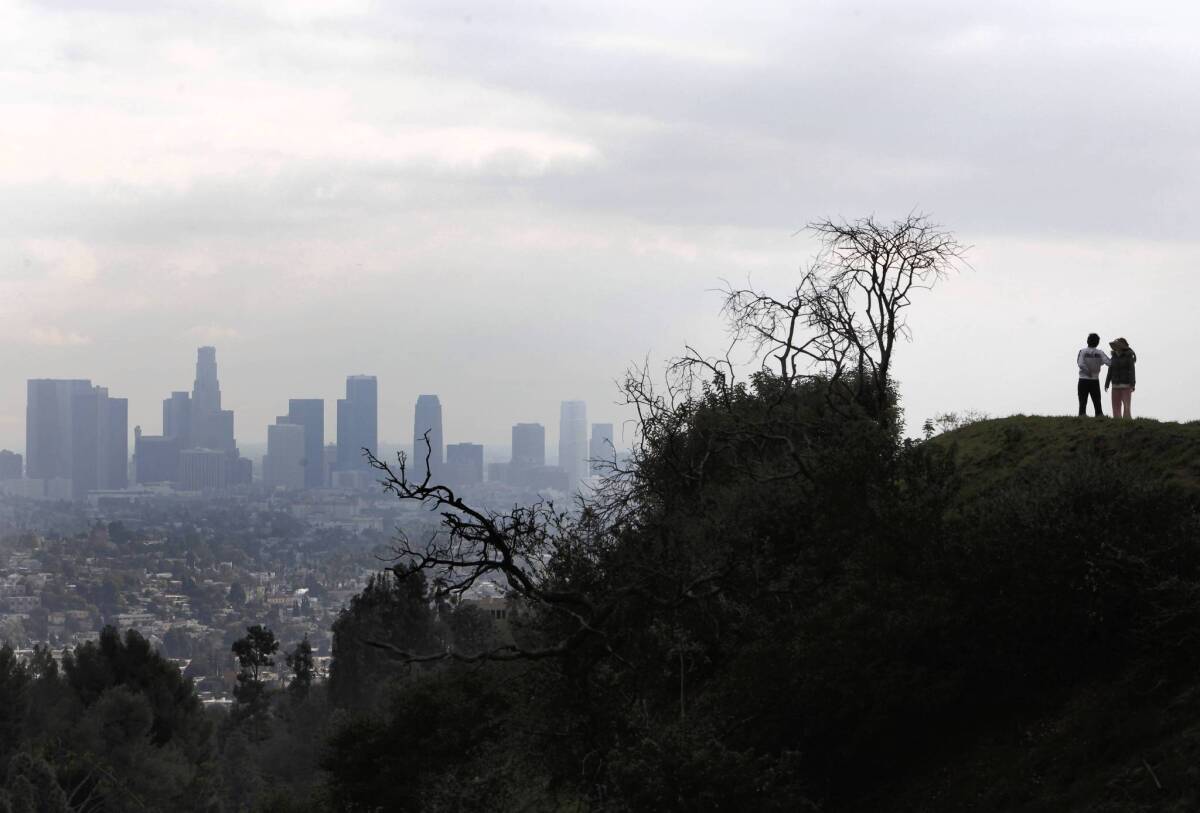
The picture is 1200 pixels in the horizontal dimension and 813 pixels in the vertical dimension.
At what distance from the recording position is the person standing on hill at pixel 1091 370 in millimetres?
21109

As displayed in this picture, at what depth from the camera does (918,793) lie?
14414mm

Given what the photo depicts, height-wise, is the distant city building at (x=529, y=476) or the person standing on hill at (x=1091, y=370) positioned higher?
the person standing on hill at (x=1091, y=370)

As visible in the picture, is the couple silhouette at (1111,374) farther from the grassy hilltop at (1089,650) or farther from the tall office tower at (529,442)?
the tall office tower at (529,442)

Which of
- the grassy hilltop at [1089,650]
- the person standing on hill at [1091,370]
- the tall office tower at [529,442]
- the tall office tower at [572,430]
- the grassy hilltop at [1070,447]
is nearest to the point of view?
the grassy hilltop at [1089,650]

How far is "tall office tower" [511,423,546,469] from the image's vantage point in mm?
177375

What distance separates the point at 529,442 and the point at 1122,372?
525ft

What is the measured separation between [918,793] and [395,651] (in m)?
5.91

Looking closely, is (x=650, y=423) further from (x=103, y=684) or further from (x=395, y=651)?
(x=103, y=684)

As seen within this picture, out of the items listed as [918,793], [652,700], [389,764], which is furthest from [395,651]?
[389,764]

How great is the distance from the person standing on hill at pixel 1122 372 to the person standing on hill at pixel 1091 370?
0.59 ft

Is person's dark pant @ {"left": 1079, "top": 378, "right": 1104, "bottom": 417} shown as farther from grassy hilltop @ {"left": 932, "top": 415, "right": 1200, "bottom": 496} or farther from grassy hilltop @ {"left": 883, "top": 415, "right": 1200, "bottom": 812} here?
grassy hilltop @ {"left": 883, "top": 415, "right": 1200, "bottom": 812}

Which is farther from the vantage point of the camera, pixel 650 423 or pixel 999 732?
pixel 650 423

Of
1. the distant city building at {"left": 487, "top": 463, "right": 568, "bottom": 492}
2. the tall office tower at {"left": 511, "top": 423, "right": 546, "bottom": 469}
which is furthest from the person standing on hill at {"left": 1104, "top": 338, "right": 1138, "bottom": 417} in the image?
the tall office tower at {"left": 511, "top": 423, "right": 546, "bottom": 469}

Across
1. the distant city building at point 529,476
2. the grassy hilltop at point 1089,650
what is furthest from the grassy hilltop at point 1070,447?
the distant city building at point 529,476
